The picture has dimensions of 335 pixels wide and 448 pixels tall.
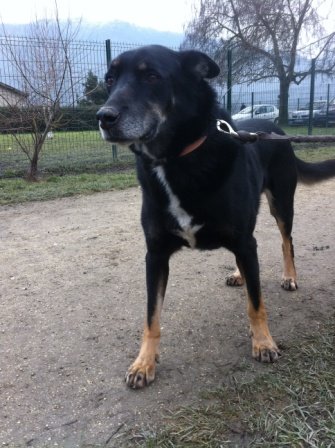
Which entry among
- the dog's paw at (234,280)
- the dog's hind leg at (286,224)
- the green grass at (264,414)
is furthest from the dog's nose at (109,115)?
the dog's paw at (234,280)

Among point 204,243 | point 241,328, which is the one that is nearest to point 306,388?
point 241,328

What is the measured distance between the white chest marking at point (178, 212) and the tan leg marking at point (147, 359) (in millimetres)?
398

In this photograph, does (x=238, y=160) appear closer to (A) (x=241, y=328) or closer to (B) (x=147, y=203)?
(B) (x=147, y=203)

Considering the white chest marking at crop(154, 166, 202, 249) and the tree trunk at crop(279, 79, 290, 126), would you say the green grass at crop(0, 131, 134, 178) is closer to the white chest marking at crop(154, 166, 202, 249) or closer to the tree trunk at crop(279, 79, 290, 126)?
the white chest marking at crop(154, 166, 202, 249)

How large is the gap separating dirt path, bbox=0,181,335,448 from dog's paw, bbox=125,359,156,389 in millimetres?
43

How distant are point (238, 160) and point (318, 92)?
44.7 feet

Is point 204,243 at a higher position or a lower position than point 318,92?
lower

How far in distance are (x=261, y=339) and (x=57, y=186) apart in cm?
547

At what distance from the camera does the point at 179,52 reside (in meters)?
2.39

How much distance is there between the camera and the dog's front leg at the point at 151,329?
227 cm

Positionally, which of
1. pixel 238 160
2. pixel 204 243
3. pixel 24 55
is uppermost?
pixel 24 55

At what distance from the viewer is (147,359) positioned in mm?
2340

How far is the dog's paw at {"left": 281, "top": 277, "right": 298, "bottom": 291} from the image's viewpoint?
3304 mm

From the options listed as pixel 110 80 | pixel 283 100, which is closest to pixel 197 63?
Result: pixel 110 80
